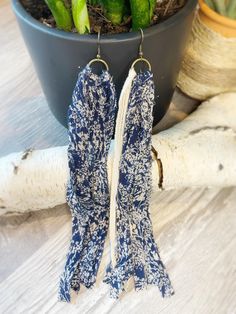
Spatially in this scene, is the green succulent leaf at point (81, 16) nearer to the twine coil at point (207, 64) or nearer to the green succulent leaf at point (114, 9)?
the green succulent leaf at point (114, 9)

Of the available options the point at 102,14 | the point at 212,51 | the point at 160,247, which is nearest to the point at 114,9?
the point at 102,14

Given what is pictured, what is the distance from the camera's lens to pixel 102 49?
1.50 ft

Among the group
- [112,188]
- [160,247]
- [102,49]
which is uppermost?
[102,49]

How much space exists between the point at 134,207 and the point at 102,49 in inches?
9.4

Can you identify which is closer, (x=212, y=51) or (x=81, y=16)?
(x=81, y=16)

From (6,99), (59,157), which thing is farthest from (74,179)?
(6,99)

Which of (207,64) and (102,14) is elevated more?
(102,14)

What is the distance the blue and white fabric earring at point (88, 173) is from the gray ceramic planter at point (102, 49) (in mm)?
21

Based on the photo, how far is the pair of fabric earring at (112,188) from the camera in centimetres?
48

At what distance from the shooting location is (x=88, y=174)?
543 millimetres

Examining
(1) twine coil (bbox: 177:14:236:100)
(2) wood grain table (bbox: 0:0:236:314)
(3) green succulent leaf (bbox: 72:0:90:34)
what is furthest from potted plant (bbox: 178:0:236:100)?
(3) green succulent leaf (bbox: 72:0:90:34)

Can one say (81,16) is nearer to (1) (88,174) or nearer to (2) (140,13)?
(2) (140,13)

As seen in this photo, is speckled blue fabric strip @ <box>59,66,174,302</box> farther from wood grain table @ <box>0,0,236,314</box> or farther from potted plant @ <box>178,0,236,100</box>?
potted plant @ <box>178,0,236,100</box>

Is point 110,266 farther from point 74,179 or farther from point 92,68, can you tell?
point 92,68
